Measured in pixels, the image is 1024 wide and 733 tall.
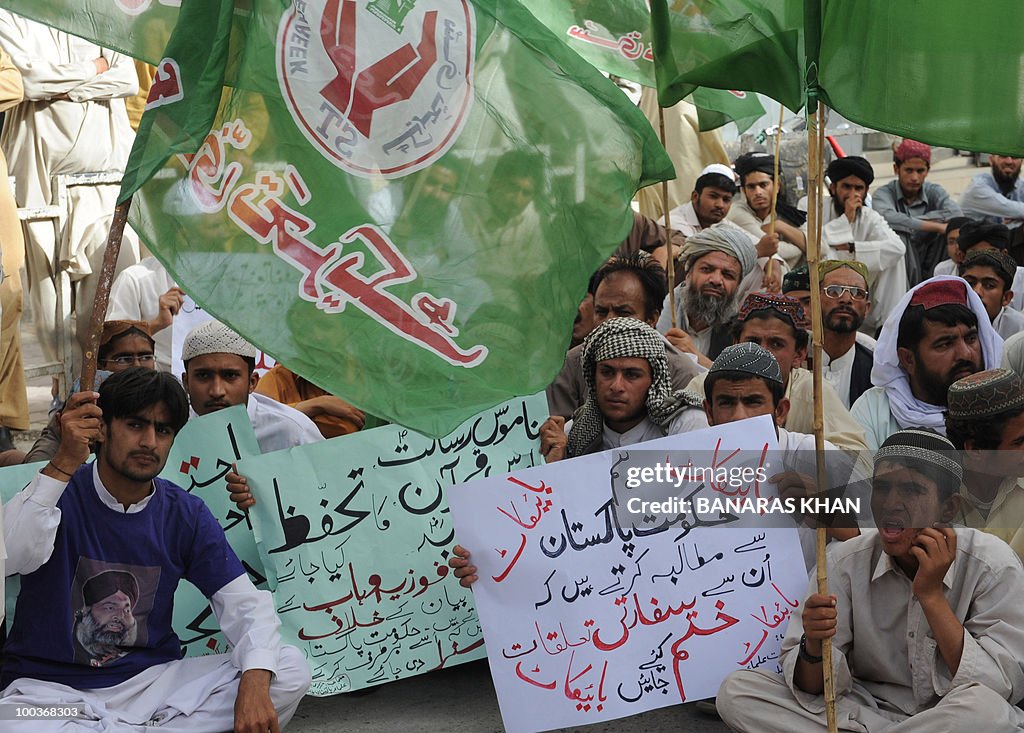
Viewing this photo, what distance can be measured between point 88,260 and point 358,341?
197 inches

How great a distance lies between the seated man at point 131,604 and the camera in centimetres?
421

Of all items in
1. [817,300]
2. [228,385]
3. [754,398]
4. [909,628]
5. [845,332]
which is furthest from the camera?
[845,332]

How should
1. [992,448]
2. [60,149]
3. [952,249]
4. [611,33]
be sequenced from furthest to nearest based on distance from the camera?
[952,249]
[60,149]
[611,33]
[992,448]

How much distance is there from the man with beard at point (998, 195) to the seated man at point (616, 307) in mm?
4605

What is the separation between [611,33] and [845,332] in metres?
1.70

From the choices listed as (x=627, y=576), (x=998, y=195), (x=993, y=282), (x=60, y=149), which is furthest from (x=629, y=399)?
(x=998, y=195)

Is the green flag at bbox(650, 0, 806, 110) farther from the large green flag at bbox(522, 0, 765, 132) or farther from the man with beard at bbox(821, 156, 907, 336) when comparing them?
the man with beard at bbox(821, 156, 907, 336)

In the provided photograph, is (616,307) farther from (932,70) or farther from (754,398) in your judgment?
(932,70)

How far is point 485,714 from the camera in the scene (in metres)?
4.82

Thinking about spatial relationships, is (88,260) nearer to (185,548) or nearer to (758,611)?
(185,548)

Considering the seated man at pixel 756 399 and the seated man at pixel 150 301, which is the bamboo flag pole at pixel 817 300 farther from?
the seated man at pixel 150 301

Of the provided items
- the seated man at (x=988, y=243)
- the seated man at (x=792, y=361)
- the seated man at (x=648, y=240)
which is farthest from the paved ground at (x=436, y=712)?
the seated man at (x=988, y=243)

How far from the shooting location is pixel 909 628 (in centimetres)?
403

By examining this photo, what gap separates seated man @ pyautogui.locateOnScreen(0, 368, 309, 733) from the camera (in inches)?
166
